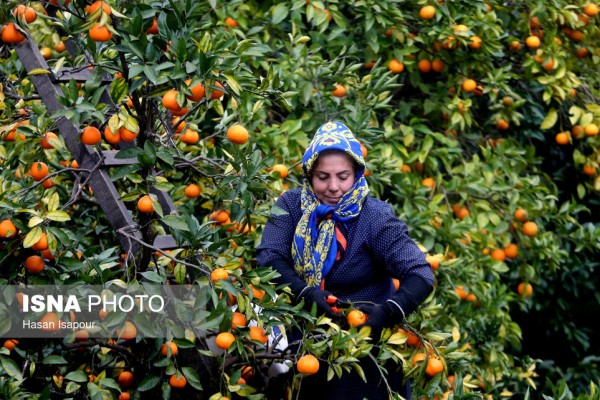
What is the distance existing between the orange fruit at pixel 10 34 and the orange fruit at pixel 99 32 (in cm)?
44

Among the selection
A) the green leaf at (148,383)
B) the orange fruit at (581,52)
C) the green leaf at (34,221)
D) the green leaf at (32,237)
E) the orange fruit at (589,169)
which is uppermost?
the green leaf at (34,221)

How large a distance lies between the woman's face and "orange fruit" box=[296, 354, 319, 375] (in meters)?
0.51

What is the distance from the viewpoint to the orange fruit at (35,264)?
9.00 ft

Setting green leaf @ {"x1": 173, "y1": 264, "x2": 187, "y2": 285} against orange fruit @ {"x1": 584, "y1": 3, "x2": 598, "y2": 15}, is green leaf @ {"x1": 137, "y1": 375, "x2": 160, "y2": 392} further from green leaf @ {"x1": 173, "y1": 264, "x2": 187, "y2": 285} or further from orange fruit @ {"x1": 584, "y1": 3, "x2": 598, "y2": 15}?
orange fruit @ {"x1": 584, "y1": 3, "x2": 598, "y2": 15}

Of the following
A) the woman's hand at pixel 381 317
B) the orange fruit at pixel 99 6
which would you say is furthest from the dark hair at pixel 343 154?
the orange fruit at pixel 99 6

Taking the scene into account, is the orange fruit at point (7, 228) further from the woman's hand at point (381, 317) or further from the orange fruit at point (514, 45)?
the orange fruit at point (514, 45)

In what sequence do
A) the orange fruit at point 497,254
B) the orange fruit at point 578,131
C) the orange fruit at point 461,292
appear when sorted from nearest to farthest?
the orange fruit at point 461,292 → the orange fruit at point 497,254 → the orange fruit at point 578,131

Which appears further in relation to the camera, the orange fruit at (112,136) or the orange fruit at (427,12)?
the orange fruit at (427,12)

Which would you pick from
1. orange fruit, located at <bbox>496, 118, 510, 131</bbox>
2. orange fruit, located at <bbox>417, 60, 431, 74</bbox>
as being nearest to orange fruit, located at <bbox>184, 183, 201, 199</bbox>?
orange fruit, located at <bbox>417, 60, 431, 74</bbox>

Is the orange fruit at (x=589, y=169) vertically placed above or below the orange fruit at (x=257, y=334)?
below

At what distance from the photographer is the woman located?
9.20 ft

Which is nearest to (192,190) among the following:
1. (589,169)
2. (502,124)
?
(502,124)

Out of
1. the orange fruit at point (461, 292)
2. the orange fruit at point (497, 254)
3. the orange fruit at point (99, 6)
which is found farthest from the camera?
the orange fruit at point (497, 254)

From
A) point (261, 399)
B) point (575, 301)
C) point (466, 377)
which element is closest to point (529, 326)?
point (575, 301)
